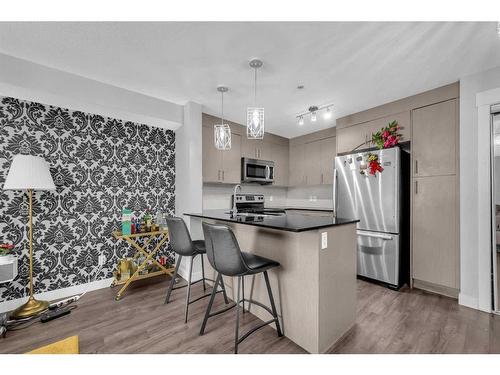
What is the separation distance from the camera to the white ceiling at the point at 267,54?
173cm

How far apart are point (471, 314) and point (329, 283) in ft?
5.66

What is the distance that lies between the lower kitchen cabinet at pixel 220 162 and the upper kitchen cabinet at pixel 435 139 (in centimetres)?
258

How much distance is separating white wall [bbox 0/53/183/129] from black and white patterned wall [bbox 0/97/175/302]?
8.1 inches

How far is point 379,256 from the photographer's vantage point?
294cm

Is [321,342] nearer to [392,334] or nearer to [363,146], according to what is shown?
[392,334]

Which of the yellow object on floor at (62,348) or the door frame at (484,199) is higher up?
the door frame at (484,199)

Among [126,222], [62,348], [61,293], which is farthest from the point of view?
[126,222]

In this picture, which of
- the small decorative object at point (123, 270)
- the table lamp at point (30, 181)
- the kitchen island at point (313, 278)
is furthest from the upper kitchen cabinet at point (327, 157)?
the table lamp at point (30, 181)

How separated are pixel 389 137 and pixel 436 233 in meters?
1.30

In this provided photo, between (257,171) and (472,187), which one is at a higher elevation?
(257,171)

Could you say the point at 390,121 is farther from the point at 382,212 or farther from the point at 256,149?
the point at 256,149

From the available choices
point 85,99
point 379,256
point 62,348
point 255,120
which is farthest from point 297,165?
point 62,348

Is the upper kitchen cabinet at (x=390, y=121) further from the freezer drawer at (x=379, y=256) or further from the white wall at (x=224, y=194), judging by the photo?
the white wall at (x=224, y=194)
